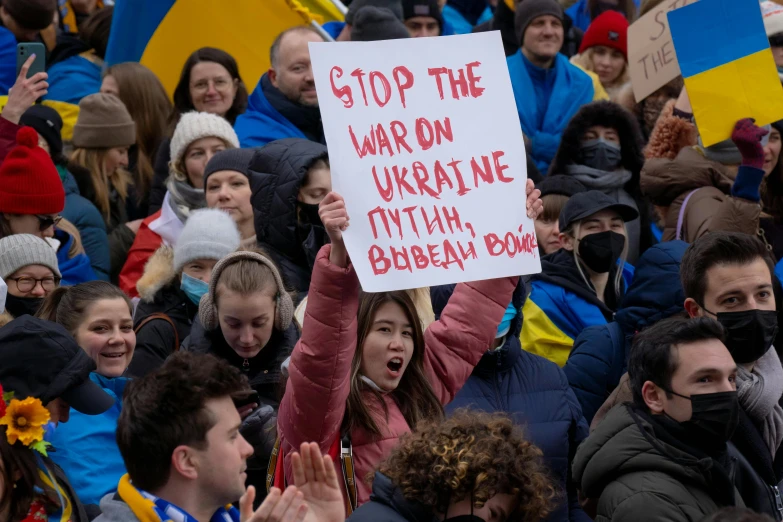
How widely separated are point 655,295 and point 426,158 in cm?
167

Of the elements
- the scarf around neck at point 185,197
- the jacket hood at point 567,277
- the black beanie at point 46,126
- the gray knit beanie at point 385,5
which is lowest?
the jacket hood at point 567,277

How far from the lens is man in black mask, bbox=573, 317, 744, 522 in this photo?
4.26 m

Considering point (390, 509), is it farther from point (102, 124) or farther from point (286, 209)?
point (102, 124)

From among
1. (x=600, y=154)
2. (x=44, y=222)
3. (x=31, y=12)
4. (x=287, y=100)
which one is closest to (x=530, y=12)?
(x=600, y=154)

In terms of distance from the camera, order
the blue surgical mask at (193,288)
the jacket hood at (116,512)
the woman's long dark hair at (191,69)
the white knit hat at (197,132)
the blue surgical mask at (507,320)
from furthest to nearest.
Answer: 1. the woman's long dark hair at (191,69)
2. the white knit hat at (197,132)
3. the blue surgical mask at (193,288)
4. the blue surgical mask at (507,320)
5. the jacket hood at (116,512)

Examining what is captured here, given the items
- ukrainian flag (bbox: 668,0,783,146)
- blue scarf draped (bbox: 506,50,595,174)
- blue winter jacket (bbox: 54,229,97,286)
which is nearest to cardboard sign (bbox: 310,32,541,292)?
ukrainian flag (bbox: 668,0,783,146)

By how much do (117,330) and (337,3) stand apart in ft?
18.9

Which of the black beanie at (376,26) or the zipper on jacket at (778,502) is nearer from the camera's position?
the zipper on jacket at (778,502)

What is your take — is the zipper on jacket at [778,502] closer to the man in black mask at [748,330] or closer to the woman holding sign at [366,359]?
the man in black mask at [748,330]

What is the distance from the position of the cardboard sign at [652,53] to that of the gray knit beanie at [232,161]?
8.47 feet

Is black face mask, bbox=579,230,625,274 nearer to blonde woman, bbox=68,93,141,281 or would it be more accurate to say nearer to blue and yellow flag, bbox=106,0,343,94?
blonde woman, bbox=68,93,141,281

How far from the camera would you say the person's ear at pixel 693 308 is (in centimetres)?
522

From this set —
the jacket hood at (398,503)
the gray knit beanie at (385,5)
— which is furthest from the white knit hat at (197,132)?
the jacket hood at (398,503)

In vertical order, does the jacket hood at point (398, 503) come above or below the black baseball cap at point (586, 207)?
below
